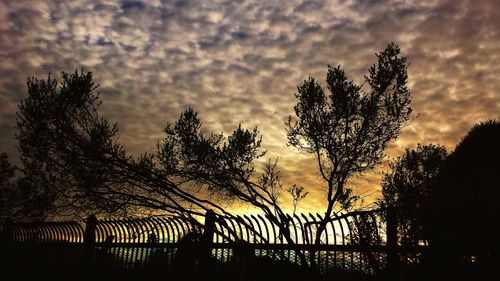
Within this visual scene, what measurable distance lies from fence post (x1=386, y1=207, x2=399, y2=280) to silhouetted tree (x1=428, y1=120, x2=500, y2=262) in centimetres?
62

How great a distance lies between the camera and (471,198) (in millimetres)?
6996

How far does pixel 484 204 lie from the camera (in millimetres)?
6738

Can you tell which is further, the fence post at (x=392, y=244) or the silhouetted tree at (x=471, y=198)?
the fence post at (x=392, y=244)

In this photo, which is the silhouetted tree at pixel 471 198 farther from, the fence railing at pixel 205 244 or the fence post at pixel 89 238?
the fence post at pixel 89 238

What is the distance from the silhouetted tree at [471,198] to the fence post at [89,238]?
31.4 ft

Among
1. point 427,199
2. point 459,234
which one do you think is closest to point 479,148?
point 427,199

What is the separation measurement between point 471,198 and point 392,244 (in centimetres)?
152

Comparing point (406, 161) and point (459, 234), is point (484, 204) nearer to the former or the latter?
point (459, 234)

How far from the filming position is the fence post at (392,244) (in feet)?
21.8

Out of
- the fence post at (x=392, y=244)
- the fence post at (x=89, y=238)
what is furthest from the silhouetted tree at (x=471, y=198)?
the fence post at (x=89, y=238)

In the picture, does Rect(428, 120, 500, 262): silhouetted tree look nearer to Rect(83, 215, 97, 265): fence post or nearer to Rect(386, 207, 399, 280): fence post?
Rect(386, 207, 399, 280): fence post

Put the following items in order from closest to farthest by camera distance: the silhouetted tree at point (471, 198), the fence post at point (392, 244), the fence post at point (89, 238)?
the silhouetted tree at point (471, 198), the fence post at point (392, 244), the fence post at point (89, 238)

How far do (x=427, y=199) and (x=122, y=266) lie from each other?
312 inches

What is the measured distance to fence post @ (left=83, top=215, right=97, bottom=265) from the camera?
12.9 metres
